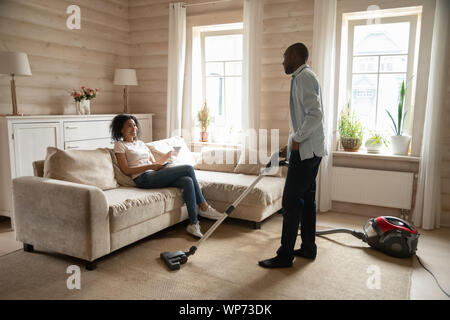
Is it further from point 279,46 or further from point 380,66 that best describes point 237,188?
point 380,66

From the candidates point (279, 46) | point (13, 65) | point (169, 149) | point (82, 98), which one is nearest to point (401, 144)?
point (279, 46)

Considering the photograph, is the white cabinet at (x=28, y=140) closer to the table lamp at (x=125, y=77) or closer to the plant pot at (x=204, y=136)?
the table lamp at (x=125, y=77)

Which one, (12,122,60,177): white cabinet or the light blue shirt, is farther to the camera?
(12,122,60,177): white cabinet

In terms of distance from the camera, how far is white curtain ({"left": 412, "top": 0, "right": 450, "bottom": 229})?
3.24 metres

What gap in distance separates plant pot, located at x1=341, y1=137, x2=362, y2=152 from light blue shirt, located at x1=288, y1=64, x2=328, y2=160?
59.3 inches

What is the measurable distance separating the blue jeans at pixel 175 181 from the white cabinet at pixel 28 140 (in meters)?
1.04

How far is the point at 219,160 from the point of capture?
154 inches

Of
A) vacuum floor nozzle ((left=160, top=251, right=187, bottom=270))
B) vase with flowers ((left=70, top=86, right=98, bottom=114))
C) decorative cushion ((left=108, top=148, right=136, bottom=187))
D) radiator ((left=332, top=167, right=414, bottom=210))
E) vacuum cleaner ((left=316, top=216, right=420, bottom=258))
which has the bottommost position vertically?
vacuum floor nozzle ((left=160, top=251, right=187, bottom=270))

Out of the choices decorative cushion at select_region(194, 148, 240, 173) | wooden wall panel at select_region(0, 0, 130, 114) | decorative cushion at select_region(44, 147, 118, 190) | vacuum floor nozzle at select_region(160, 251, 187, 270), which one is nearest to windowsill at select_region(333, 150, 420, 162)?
decorative cushion at select_region(194, 148, 240, 173)

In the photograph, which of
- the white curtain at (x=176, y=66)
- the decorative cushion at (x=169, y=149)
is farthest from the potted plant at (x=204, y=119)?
the decorative cushion at (x=169, y=149)

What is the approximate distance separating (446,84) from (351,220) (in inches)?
59.4

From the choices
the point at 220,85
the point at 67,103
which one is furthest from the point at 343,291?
the point at 67,103

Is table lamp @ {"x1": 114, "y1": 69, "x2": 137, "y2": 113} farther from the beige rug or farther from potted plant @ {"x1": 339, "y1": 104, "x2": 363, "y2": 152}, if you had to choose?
potted plant @ {"x1": 339, "y1": 104, "x2": 363, "y2": 152}

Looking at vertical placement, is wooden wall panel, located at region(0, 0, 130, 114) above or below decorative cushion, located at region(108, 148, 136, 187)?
above
